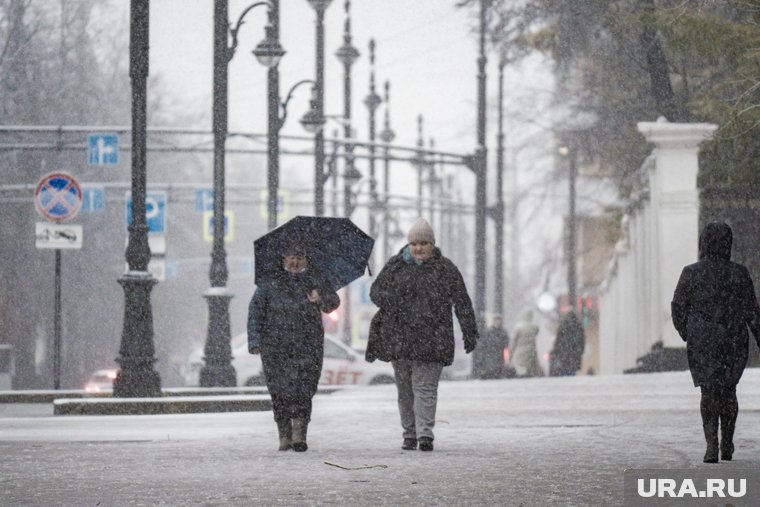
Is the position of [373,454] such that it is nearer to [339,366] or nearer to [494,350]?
[339,366]

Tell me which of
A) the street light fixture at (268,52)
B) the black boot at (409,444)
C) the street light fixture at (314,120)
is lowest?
the black boot at (409,444)

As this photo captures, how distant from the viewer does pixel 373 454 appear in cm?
1233

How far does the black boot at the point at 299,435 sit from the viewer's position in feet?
41.0

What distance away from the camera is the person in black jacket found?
12.4 m

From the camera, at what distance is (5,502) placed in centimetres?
928

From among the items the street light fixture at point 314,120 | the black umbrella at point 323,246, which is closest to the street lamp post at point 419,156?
the street light fixture at point 314,120

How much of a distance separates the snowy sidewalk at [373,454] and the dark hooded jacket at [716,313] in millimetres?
657

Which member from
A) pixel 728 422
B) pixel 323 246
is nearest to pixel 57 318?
pixel 323 246

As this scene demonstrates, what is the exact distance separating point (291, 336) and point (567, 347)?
71.8 feet

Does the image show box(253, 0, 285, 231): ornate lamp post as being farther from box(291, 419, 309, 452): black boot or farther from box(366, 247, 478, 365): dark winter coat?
box(291, 419, 309, 452): black boot

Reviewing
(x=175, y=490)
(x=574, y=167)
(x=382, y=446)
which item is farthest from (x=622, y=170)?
(x=175, y=490)

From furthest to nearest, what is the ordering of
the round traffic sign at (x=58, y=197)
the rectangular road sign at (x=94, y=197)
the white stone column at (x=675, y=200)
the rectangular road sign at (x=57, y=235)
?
1. the rectangular road sign at (x=94, y=197)
2. the white stone column at (x=675, y=200)
3. the rectangular road sign at (x=57, y=235)
4. the round traffic sign at (x=58, y=197)

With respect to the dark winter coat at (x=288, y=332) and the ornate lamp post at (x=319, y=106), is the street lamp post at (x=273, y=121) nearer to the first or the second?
the ornate lamp post at (x=319, y=106)

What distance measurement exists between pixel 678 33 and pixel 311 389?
1262 centimetres
